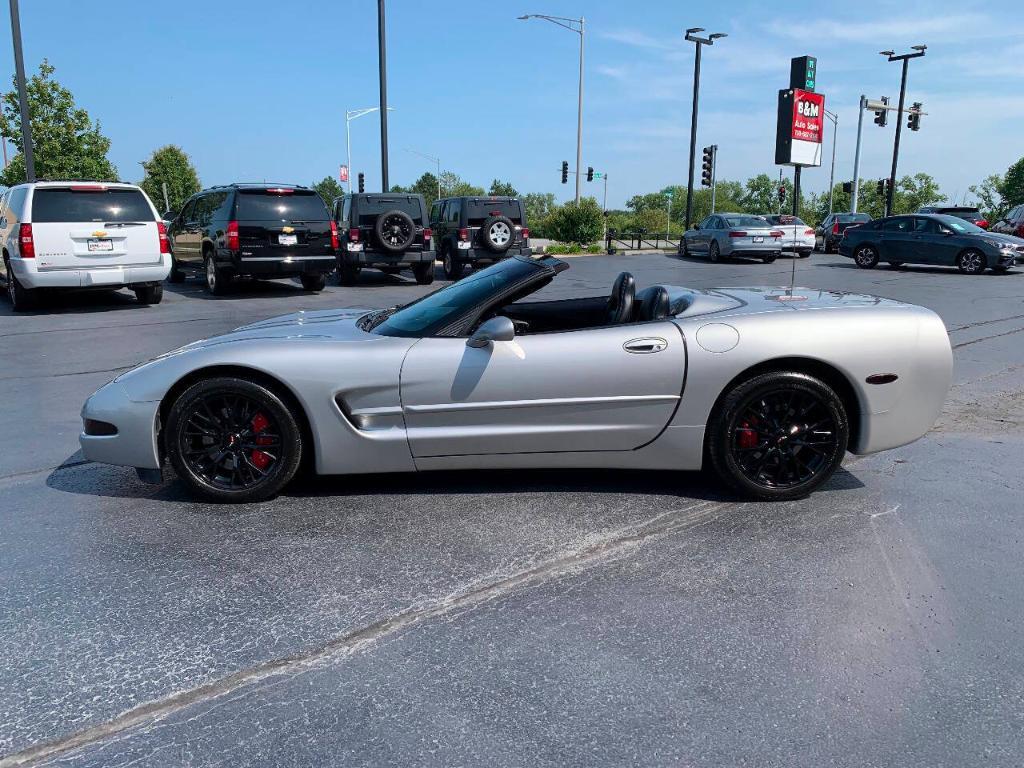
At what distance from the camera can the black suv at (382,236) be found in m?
16.6

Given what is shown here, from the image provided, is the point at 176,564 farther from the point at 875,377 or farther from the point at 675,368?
the point at 875,377

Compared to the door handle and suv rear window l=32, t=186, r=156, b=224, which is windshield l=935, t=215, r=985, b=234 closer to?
suv rear window l=32, t=186, r=156, b=224

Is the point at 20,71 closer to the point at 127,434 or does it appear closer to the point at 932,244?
the point at 127,434

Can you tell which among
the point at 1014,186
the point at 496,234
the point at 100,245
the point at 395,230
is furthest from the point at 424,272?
the point at 1014,186

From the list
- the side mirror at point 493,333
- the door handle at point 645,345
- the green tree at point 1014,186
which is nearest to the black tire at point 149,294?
the side mirror at point 493,333

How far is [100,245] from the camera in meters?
12.1

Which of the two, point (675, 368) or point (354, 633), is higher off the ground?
point (675, 368)

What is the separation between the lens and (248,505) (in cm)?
423

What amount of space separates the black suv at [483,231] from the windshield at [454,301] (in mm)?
13619

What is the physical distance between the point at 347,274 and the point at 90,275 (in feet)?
19.0

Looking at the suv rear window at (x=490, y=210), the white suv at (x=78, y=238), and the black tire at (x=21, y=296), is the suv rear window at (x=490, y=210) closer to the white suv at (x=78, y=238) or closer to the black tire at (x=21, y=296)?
the white suv at (x=78, y=238)

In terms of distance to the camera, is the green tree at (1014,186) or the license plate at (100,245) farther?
the green tree at (1014,186)

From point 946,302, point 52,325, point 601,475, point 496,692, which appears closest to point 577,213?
point 946,302

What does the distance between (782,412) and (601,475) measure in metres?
1.04
